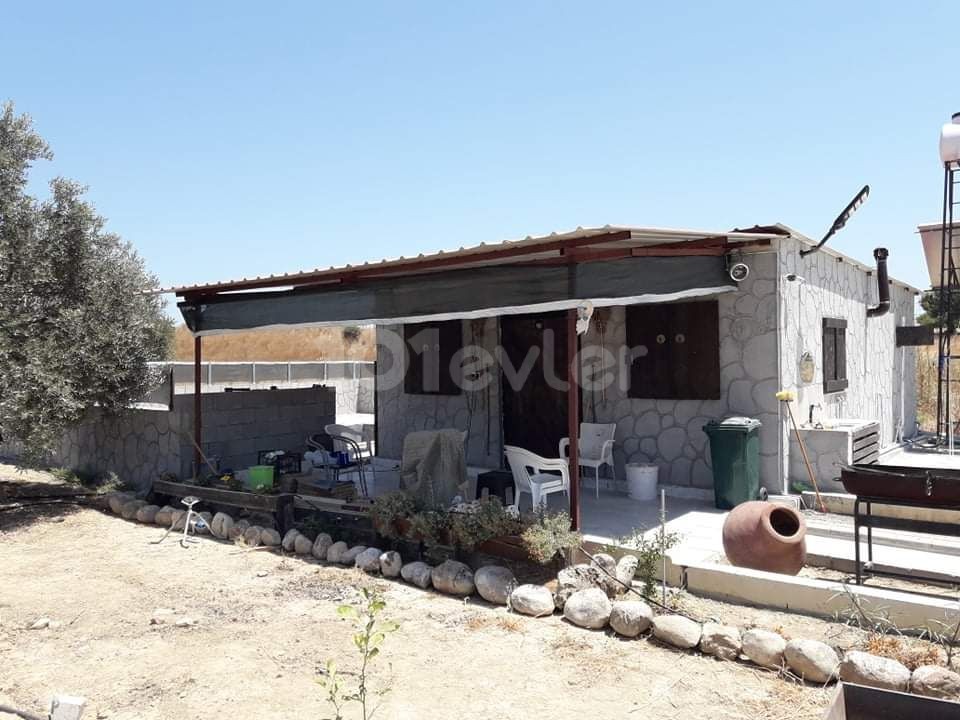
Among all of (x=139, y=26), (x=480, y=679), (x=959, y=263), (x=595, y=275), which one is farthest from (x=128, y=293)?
(x=959, y=263)

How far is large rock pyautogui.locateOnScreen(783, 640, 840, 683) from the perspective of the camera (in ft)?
13.0

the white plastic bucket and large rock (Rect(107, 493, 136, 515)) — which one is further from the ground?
the white plastic bucket

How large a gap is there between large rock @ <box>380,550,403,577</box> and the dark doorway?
364 cm

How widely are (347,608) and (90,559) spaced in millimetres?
5186

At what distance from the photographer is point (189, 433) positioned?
9.53 metres

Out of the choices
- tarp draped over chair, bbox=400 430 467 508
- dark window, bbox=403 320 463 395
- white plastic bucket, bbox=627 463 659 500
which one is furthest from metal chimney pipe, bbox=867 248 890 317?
tarp draped over chair, bbox=400 430 467 508

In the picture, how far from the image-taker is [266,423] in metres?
10.7

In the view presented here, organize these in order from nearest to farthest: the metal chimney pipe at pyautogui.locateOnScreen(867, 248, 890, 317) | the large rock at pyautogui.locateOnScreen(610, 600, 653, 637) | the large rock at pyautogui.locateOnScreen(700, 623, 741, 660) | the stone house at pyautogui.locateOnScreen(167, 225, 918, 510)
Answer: the large rock at pyautogui.locateOnScreen(700, 623, 741, 660) → the large rock at pyautogui.locateOnScreen(610, 600, 653, 637) → the stone house at pyautogui.locateOnScreen(167, 225, 918, 510) → the metal chimney pipe at pyautogui.locateOnScreen(867, 248, 890, 317)

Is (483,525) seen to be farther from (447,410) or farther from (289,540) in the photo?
(447,410)

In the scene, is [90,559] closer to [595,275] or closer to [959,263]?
[595,275]

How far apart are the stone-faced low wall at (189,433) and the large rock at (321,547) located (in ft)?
11.8

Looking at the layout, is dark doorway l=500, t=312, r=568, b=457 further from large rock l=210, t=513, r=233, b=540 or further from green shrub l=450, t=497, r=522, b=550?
large rock l=210, t=513, r=233, b=540

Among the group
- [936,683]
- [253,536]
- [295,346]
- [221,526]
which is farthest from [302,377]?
[936,683]

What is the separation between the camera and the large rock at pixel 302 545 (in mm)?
6898
